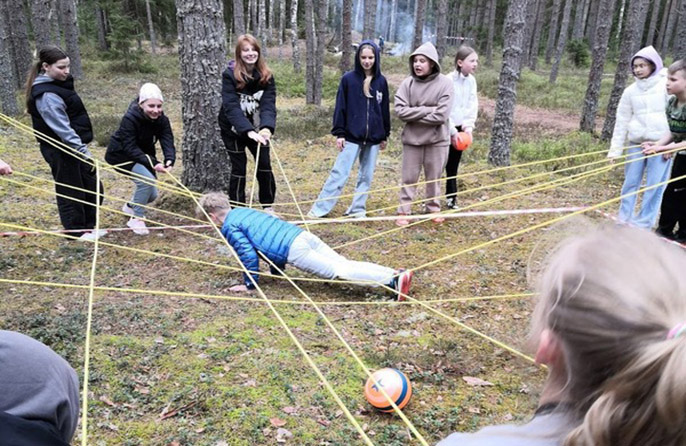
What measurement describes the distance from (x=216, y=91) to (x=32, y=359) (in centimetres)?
541

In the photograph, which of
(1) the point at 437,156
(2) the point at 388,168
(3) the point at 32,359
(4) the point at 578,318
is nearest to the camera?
(4) the point at 578,318

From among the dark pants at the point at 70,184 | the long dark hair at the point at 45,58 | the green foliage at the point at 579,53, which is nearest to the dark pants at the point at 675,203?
the dark pants at the point at 70,184

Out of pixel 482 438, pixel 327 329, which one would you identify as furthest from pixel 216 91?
pixel 482 438

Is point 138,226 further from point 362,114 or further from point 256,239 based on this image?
point 362,114

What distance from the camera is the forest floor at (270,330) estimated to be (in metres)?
3.06

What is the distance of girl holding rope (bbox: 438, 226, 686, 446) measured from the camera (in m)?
0.95

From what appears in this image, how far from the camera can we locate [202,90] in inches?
244

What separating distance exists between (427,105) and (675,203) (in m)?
2.80

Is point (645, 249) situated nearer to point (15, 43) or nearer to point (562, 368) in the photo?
point (562, 368)

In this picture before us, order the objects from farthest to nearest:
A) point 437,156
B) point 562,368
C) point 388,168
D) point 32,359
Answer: point 388,168, point 437,156, point 32,359, point 562,368

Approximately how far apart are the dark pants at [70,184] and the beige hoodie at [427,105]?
11.4 ft

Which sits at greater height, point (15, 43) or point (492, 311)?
point (15, 43)

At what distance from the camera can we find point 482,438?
47.4 inches

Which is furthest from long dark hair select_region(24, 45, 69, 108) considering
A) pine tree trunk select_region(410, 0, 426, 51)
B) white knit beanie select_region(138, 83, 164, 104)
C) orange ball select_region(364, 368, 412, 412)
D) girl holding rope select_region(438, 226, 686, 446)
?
pine tree trunk select_region(410, 0, 426, 51)
